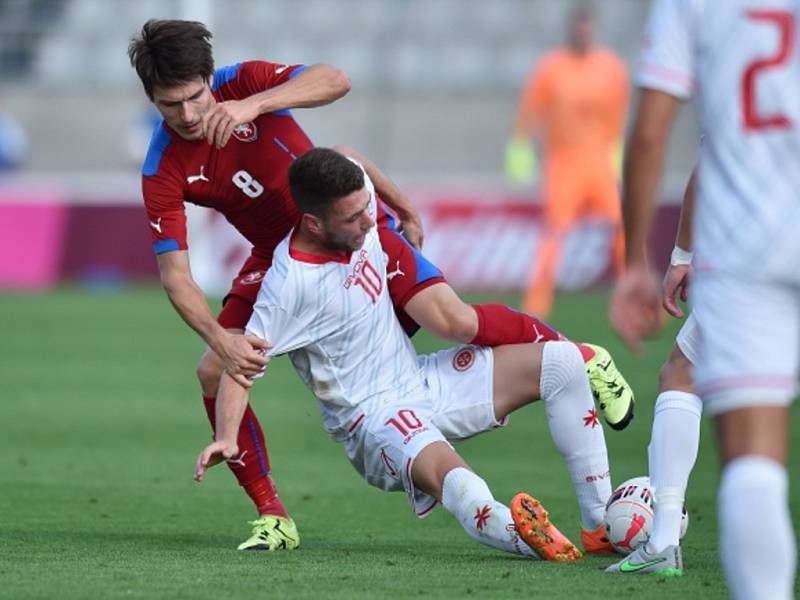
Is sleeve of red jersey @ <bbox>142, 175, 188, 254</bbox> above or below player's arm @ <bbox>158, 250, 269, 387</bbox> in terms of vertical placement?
above

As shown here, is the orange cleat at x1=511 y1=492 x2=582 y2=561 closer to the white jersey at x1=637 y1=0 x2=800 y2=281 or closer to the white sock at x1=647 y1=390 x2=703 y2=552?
the white sock at x1=647 y1=390 x2=703 y2=552

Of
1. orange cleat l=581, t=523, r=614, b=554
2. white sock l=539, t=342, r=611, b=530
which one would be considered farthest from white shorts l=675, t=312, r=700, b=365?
orange cleat l=581, t=523, r=614, b=554

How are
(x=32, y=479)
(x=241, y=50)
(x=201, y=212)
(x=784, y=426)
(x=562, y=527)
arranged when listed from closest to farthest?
(x=784, y=426) → (x=562, y=527) → (x=32, y=479) → (x=201, y=212) → (x=241, y=50)

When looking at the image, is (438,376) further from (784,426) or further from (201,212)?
(201,212)

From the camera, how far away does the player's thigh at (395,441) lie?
5.77 m

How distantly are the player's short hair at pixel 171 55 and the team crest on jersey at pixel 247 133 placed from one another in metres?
0.34

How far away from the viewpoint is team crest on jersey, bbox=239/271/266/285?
6.37 metres

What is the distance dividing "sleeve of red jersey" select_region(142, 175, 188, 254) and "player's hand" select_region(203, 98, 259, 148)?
36 centimetres

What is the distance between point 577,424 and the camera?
19.3ft

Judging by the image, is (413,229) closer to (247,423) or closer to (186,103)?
(247,423)

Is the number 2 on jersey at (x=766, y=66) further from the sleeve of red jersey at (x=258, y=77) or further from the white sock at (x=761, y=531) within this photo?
the sleeve of red jersey at (x=258, y=77)

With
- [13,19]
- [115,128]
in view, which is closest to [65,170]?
[115,128]

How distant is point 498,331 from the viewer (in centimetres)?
608

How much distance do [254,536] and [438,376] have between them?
2.93 feet
